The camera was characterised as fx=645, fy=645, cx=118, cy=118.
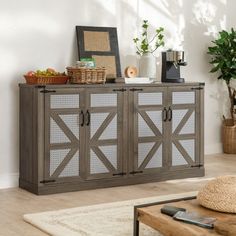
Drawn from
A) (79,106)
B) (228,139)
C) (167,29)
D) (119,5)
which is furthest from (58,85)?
(228,139)

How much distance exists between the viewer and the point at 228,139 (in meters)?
7.55

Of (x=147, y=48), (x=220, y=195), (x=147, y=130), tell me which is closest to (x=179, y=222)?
(x=220, y=195)

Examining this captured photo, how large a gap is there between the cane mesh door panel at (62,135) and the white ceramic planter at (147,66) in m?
1.04

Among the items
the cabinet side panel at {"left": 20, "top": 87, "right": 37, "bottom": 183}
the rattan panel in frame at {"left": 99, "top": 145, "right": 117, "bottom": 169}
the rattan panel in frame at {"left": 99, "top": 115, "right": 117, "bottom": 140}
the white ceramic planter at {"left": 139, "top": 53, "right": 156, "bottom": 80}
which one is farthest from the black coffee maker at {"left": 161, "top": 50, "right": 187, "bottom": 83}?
the cabinet side panel at {"left": 20, "top": 87, "right": 37, "bottom": 183}

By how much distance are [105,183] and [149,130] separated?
0.66 meters

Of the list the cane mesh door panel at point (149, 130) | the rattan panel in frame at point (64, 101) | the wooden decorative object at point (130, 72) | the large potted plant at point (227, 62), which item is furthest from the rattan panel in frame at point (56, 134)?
the large potted plant at point (227, 62)

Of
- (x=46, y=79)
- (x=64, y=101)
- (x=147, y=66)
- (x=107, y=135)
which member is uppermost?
(x=147, y=66)

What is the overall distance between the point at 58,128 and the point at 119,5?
5.51 feet

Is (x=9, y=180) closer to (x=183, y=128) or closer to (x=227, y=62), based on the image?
(x=183, y=128)

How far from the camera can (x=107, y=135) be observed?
19.0ft

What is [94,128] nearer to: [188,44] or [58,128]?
[58,128]

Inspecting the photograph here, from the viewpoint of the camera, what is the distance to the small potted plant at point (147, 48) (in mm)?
6375

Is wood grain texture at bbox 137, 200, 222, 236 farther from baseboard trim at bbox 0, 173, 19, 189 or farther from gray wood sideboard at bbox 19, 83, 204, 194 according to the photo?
baseboard trim at bbox 0, 173, 19, 189

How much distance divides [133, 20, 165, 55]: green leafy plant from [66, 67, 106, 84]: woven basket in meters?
0.87
